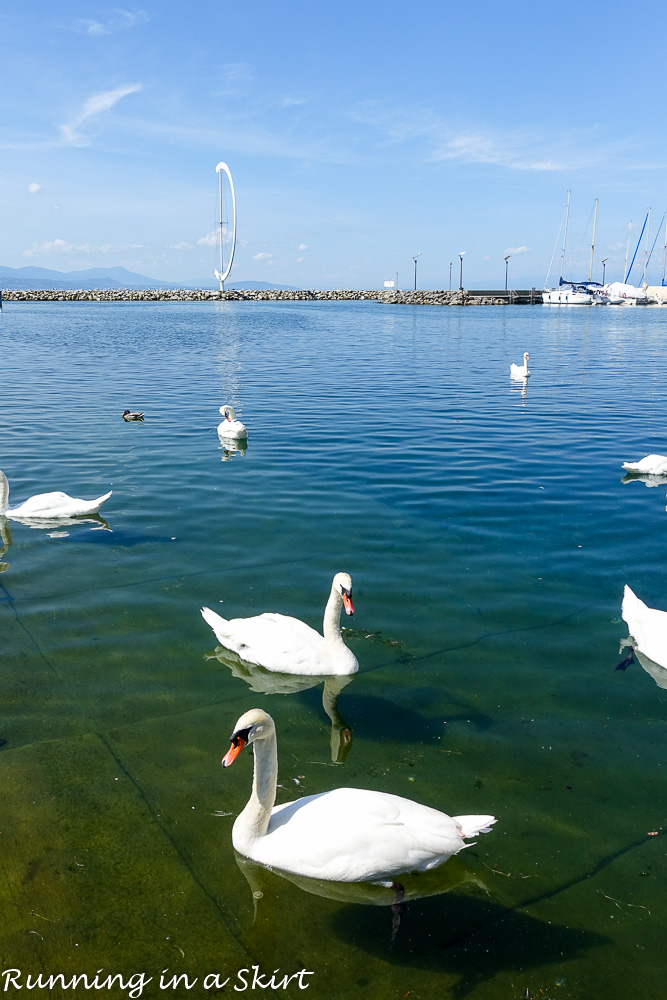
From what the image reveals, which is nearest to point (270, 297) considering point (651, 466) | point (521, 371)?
point (521, 371)

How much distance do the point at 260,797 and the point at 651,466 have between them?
1143 cm

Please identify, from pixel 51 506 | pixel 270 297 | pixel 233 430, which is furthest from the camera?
pixel 270 297

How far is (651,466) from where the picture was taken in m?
14.1

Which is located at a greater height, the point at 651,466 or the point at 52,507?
the point at 651,466

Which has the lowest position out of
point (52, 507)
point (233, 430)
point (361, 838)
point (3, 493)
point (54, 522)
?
point (361, 838)

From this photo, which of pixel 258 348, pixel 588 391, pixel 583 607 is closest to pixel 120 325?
pixel 258 348

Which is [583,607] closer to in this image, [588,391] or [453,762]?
[453,762]

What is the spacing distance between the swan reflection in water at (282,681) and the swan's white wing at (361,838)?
6.14 ft

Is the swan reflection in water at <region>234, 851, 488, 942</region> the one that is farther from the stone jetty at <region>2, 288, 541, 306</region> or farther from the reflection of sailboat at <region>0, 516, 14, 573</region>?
the stone jetty at <region>2, 288, 541, 306</region>

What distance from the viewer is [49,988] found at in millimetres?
4113

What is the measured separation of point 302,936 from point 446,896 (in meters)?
0.94

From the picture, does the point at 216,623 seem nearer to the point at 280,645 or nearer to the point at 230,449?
the point at 280,645

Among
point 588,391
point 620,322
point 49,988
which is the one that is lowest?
point 49,988

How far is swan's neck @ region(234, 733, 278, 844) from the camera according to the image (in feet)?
16.0
